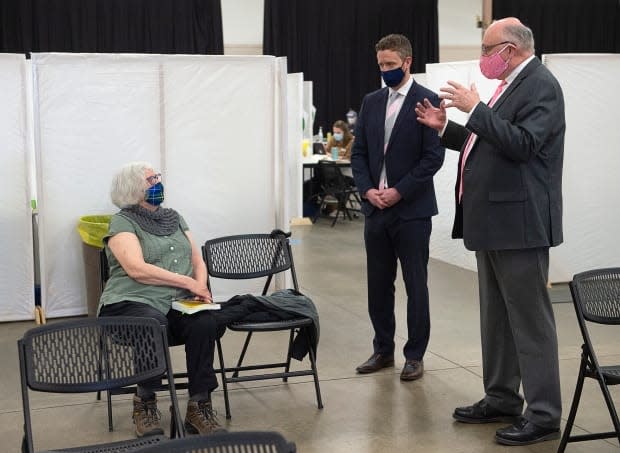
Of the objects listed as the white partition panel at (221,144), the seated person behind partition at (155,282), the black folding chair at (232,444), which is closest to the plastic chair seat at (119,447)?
the black folding chair at (232,444)

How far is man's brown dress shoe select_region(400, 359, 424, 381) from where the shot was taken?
441cm

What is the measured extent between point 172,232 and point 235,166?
2.12 metres

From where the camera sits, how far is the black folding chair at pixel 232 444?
1842 mm

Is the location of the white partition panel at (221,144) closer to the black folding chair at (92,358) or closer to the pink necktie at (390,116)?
the pink necktie at (390,116)

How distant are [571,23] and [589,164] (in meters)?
10.4

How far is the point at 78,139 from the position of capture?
567cm

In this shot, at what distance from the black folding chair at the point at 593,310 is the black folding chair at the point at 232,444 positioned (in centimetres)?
174

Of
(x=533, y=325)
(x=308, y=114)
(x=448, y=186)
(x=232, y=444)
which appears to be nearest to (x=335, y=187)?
(x=308, y=114)

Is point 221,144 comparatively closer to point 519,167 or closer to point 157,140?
point 157,140

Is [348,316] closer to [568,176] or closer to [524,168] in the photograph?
[568,176]

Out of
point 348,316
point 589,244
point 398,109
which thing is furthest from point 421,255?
point 589,244

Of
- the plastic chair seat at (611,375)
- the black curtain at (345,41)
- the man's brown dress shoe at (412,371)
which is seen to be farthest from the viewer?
the black curtain at (345,41)

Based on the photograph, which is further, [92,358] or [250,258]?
[250,258]

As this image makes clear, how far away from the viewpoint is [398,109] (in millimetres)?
4379
